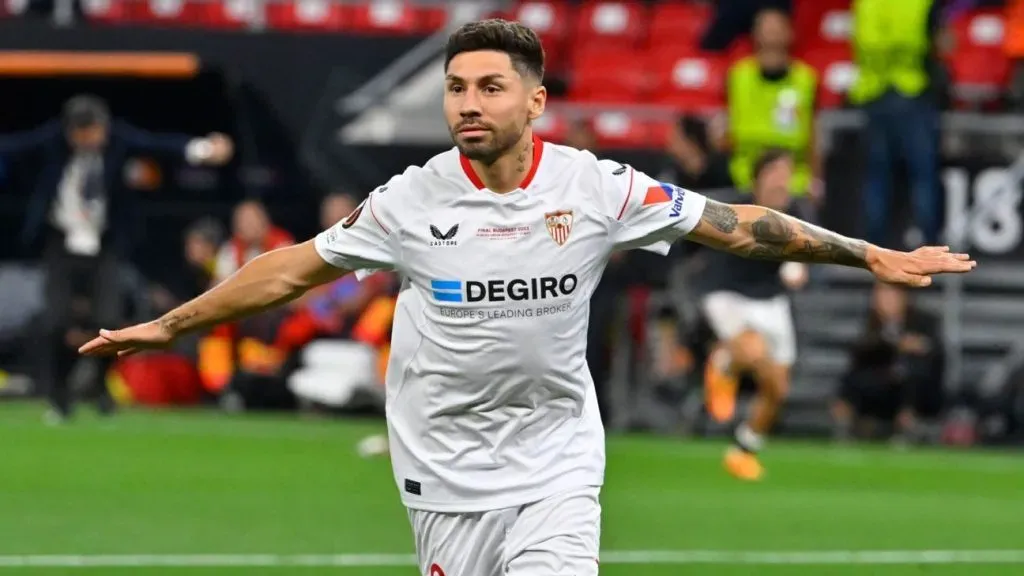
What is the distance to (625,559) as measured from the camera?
10.8 metres

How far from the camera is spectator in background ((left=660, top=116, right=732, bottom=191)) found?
17.7m

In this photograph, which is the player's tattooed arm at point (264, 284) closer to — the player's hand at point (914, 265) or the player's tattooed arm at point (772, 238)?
the player's tattooed arm at point (772, 238)

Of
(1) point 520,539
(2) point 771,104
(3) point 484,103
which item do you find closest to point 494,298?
(3) point 484,103

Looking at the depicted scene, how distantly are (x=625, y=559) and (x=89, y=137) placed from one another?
327 inches

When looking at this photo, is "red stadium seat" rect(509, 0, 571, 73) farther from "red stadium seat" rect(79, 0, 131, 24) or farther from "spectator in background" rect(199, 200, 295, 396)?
"spectator in background" rect(199, 200, 295, 396)

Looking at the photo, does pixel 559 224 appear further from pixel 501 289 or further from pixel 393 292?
pixel 393 292

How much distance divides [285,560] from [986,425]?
30.8 ft

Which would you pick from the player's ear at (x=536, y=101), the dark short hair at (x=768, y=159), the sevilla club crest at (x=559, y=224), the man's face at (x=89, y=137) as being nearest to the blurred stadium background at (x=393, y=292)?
the man's face at (x=89, y=137)

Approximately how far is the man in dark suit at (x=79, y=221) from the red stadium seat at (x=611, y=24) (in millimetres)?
6499

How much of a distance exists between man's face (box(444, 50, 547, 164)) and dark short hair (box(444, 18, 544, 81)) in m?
0.02

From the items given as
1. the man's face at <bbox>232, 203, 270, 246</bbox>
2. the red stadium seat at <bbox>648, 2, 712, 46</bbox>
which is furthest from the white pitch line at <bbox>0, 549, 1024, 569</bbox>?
the red stadium seat at <bbox>648, 2, 712, 46</bbox>

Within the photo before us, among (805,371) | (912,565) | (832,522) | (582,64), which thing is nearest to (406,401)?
(912,565)

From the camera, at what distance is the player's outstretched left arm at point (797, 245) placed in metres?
6.58

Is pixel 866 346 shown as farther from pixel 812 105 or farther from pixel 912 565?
pixel 912 565
